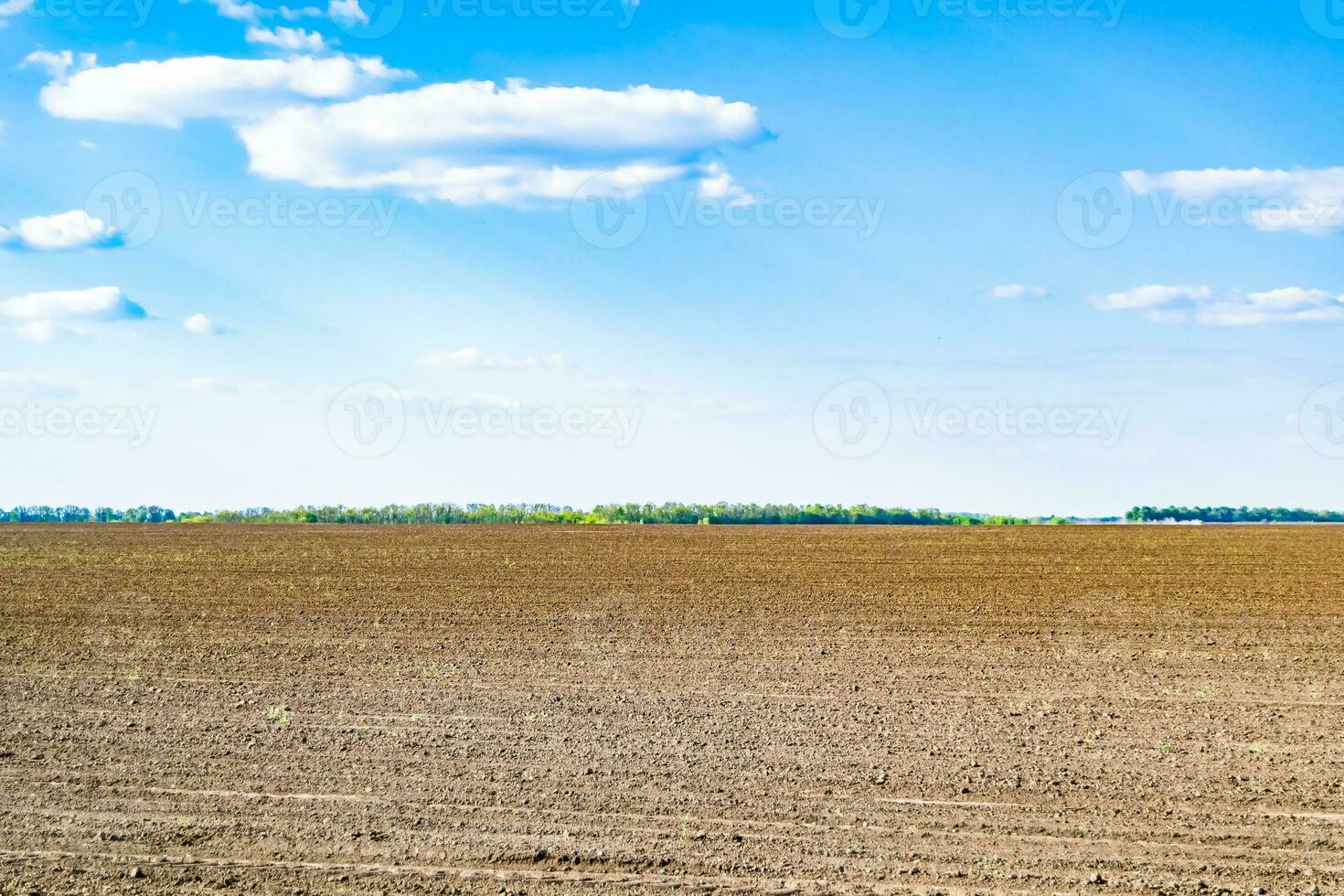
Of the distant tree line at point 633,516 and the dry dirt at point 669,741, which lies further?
the distant tree line at point 633,516

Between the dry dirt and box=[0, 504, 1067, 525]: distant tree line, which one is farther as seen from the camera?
box=[0, 504, 1067, 525]: distant tree line

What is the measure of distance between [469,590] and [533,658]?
1137cm

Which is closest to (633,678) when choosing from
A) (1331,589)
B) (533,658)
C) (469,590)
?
(533,658)

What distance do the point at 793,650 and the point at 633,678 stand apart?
3839 mm

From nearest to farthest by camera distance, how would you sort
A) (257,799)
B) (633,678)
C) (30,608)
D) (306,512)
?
(257,799), (633,678), (30,608), (306,512)

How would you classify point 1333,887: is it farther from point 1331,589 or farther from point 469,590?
point 1331,589

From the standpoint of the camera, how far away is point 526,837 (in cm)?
910

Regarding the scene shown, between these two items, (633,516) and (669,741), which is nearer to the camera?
(669,741)

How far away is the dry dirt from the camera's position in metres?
8.59

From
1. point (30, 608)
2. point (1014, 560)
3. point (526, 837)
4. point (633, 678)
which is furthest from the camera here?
point (1014, 560)

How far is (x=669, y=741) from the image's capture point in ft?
40.7

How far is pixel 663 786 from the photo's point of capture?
10.6 meters

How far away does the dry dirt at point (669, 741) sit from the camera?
859cm

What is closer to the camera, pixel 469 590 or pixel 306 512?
pixel 469 590
